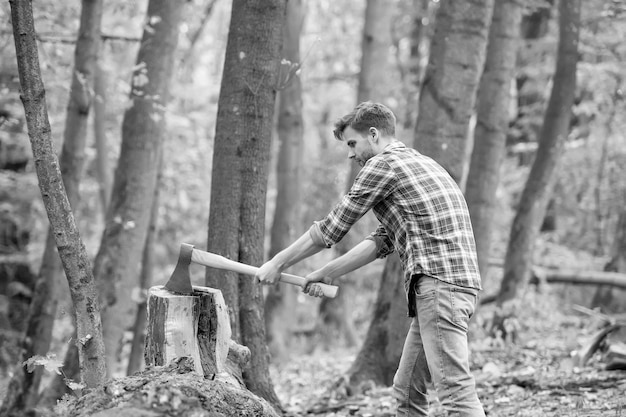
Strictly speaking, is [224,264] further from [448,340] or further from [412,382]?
[448,340]

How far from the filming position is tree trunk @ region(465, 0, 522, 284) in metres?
8.83

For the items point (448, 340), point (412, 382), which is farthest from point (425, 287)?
point (412, 382)

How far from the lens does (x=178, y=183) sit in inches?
706

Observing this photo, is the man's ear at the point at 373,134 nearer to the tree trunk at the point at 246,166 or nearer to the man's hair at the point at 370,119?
the man's hair at the point at 370,119

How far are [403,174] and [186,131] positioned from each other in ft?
46.6

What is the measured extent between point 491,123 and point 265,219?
379 centimetres

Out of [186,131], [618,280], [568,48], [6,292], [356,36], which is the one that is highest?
[356,36]

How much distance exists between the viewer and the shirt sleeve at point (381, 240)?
459cm

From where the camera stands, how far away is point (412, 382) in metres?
4.58

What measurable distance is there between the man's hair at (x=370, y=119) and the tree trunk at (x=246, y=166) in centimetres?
151

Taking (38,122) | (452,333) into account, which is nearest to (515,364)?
(452,333)

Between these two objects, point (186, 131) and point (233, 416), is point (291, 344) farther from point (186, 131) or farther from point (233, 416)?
point (233, 416)

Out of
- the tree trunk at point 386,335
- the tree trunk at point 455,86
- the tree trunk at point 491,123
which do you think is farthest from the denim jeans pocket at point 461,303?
the tree trunk at point 491,123

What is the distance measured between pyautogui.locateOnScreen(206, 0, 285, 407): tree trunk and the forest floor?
1.04 meters
